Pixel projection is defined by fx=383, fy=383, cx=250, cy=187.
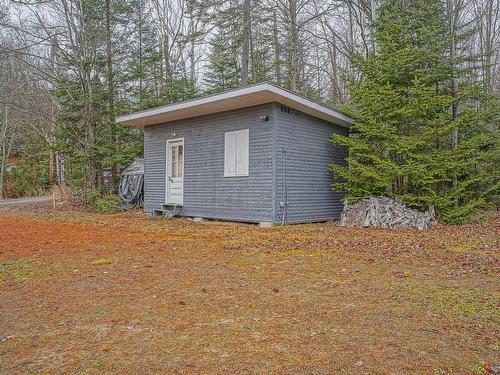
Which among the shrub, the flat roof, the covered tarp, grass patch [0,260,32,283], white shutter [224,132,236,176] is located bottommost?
grass patch [0,260,32,283]

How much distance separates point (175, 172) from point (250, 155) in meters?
3.29

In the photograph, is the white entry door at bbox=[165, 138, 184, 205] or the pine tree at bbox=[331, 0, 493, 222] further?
the white entry door at bbox=[165, 138, 184, 205]

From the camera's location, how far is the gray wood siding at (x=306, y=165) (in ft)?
29.9

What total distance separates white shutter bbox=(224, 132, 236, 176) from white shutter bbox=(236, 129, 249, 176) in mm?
133

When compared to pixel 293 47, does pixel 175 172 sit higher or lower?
lower

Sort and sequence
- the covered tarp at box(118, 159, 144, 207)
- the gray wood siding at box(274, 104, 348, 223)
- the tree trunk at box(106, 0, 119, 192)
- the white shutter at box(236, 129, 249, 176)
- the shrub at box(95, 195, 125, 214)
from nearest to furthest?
1. the gray wood siding at box(274, 104, 348, 223)
2. the white shutter at box(236, 129, 249, 176)
3. the shrub at box(95, 195, 125, 214)
4. the covered tarp at box(118, 159, 144, 207)
5. the tree trunk at box(106, 0, 119, 192)

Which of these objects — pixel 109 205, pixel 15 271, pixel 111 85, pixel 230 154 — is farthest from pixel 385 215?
pixel 111 85

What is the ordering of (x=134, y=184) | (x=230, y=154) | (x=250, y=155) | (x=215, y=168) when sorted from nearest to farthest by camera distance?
(x=250, y=155)
(x=230, y=154)
(x=215, y=168)
(x=134, y=184)

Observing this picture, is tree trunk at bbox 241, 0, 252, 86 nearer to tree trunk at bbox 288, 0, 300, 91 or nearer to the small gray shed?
tree trunk at bbox 288, 0, 300, 91

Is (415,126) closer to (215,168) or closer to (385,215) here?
(385,215)

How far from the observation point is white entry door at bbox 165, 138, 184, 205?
1155 centimetres

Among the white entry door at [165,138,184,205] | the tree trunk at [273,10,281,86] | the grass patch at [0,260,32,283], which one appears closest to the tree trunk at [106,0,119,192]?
the white entry door at [165,138,184,205]

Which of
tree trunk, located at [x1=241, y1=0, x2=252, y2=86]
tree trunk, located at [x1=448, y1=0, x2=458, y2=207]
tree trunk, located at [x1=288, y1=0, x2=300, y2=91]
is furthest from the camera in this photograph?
tree trunk, located at [x1=288, y1=0, x2=300, y2=91]

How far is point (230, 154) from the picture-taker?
9984mm
